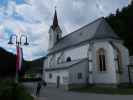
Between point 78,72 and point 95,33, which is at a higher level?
point 95,33

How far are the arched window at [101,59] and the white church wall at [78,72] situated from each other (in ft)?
8.35

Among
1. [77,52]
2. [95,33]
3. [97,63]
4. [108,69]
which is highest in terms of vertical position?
[95,33]

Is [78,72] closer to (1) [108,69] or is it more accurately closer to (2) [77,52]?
(1) [108,69]

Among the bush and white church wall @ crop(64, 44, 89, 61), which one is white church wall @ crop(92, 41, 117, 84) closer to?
white church wall @ crop(64, 44, 89, 61)

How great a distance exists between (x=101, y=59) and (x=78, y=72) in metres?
5.10

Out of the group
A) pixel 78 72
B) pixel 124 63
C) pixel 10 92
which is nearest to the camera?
pixel 10 92

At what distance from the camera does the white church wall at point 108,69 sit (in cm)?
3344

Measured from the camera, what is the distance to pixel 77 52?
1613 inches

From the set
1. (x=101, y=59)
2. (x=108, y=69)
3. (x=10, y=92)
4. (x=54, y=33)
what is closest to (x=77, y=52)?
(x=101, y=59)

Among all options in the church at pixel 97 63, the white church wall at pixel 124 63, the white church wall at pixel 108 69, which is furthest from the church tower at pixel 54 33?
the white church wall at pixel 124 63

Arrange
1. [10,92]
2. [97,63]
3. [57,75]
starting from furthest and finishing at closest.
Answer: [57,75], [97,63], [10,92]

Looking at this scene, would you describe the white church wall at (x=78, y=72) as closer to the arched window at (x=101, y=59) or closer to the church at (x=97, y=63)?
the church at (x=97, y=63)

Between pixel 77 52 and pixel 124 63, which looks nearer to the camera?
pixel 124 63

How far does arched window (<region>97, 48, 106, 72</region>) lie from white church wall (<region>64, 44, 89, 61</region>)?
3.07 meters
